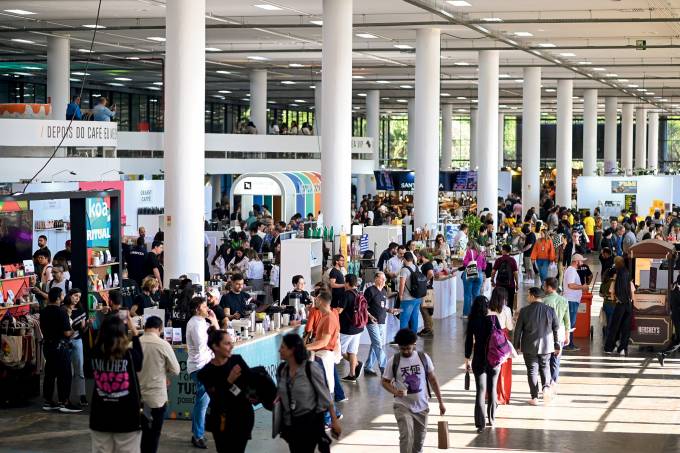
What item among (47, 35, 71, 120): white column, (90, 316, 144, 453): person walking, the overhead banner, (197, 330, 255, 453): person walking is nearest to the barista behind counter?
(197, 330, 255, 453): person walking

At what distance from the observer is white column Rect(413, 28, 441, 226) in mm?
25609

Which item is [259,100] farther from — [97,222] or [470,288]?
[470,288]

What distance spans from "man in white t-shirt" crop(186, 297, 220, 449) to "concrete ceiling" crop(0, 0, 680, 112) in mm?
12246

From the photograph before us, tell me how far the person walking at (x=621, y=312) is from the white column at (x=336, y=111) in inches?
231

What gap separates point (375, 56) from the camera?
114ft

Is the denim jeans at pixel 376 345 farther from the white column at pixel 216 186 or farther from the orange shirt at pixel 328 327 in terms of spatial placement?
the white column at pixel 216 186

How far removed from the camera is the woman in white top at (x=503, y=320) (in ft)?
36.7

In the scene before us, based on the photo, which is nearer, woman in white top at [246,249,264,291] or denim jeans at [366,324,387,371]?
denim jeans at [366,324,387,371]

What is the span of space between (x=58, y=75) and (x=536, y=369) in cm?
1829

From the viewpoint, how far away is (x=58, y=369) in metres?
12.0

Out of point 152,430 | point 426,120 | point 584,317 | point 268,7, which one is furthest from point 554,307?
point 426,120

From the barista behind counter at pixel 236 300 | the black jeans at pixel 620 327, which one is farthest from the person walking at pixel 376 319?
the black jeans at pixel 620 327

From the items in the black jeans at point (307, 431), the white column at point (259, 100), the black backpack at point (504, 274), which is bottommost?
the black jeans at point (307, 431)

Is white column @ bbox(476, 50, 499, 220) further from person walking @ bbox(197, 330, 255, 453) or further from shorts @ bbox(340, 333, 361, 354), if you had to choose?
person walking @ bbox(197, 330, 255, 453)
